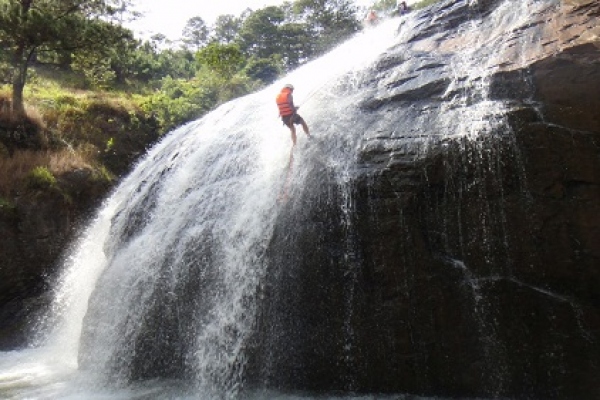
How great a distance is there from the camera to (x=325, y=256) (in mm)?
7516

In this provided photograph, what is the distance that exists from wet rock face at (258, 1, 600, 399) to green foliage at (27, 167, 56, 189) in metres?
8.59

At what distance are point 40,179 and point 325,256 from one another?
9.50 metres

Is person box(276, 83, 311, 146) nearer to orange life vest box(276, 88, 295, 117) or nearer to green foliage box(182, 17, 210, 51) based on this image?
orange life vest box(276, 88, 295, 117)

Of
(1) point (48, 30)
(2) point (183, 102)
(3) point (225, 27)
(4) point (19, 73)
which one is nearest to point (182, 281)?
(1) point (48, 30)

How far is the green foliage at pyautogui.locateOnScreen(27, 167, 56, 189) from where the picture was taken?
43.3 feet

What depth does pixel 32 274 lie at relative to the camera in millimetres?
12422

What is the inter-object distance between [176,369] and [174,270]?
5.38ft

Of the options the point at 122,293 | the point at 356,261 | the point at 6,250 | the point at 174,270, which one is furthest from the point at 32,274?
the point at 356,261

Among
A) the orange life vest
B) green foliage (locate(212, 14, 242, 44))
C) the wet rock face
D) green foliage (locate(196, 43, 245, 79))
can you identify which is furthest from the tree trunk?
green foliage (locate(212, 14, 242, 44))

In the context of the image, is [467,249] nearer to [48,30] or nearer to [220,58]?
[48,30]

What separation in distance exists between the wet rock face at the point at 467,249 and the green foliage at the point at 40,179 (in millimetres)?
8590

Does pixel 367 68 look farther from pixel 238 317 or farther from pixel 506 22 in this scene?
pixel 238 317

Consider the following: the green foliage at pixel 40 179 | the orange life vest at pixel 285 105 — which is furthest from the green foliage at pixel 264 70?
the orange life vest at pixel 285 105

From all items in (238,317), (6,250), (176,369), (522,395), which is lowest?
(522,395)
